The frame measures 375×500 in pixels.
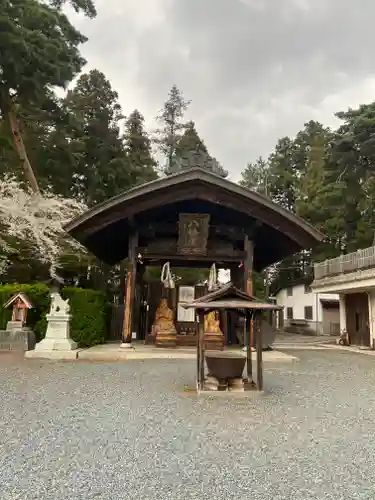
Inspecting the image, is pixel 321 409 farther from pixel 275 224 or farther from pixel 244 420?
pixel 275 224

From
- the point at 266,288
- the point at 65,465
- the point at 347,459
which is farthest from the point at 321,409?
Answer: the point at 266,288

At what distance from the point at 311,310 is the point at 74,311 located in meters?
22.5

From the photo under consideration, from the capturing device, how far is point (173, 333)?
41.8 feet

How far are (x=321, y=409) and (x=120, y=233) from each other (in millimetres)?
9445

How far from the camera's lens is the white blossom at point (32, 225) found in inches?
643

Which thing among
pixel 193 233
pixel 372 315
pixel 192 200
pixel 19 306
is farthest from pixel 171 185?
pixel 372 315

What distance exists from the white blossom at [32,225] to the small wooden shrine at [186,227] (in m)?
3.89

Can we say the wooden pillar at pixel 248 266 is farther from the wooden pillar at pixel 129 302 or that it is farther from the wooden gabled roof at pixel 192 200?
the wooden pillar at pixel 129 302

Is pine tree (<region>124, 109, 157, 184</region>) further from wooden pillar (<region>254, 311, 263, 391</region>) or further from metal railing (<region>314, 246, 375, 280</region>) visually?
wooden pillar (<region>254, 311, 263, 391</region>)

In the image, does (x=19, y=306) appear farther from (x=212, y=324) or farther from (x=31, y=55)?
(x=31, y=55)

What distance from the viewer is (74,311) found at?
1248 centimetres

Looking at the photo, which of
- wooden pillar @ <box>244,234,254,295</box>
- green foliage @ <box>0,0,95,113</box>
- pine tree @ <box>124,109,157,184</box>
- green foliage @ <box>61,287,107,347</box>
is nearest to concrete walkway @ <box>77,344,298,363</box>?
green foliage @ <box>61,287,107,347</box>

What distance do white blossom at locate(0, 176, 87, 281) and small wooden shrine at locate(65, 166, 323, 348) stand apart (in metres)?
3.89

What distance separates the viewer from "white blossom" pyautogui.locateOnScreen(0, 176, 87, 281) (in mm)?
16344
